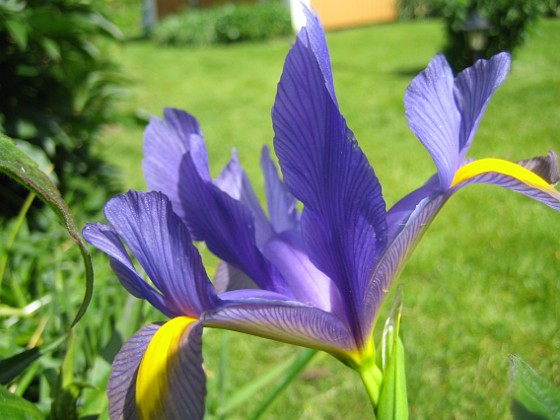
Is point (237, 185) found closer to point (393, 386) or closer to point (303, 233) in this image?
point (303, 233)

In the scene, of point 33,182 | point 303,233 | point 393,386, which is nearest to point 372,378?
point 393,386

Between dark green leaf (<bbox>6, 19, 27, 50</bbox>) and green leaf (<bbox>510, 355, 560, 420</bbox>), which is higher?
dark green leaf (<bbox>6, 19, 27, 50</bbox>)

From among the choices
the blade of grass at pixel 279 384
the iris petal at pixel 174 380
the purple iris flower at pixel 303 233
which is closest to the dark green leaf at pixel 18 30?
the blade of grass at pixel 279 384

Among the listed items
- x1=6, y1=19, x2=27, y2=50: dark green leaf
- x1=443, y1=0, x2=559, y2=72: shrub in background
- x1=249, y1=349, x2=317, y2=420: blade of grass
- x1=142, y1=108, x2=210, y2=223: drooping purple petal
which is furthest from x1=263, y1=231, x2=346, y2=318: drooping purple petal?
x1=443, y1=0, x2=559, y2=72: shrub in background

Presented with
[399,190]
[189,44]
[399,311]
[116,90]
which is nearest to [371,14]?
[189,44]

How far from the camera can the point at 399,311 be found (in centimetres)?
73

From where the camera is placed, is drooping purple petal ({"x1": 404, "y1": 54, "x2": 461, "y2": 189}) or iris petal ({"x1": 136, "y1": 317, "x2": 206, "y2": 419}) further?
drooping purple petal ({"x1": 404, "y1": 54, "x2": 461, "y2": 189})

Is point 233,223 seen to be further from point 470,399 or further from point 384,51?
point 384,51

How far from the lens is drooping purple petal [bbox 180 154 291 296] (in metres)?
0.72

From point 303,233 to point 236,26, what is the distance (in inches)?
452

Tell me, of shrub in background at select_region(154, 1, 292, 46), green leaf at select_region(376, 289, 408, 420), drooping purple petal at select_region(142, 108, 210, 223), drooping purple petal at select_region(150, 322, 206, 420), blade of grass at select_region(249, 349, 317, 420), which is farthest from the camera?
shrub in background at select_region(154, 1, 292, 46)

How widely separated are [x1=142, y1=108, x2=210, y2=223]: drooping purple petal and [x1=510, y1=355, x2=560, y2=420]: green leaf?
47 cm

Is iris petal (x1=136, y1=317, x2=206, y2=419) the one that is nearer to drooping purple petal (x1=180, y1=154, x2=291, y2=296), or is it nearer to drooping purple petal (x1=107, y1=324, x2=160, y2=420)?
drooping purple petal (x1=107, y1=324, x2=160, y2=420)

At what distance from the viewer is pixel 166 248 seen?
582mm
